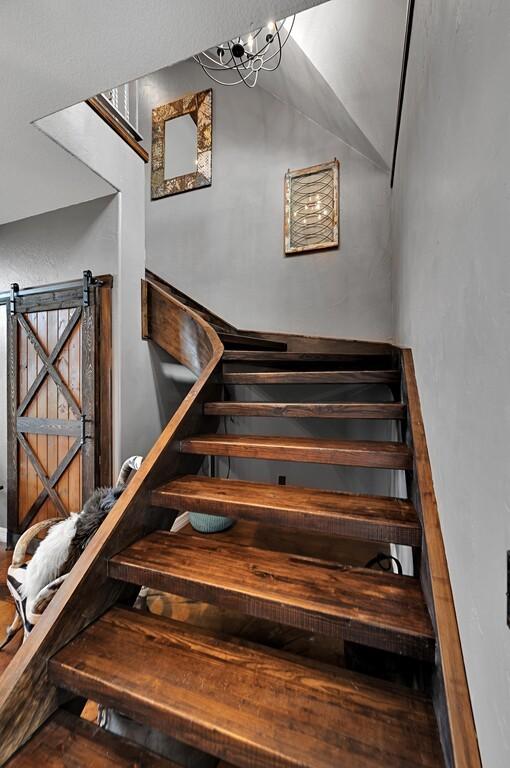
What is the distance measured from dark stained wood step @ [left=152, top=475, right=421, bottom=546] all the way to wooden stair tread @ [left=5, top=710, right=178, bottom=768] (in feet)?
1.96

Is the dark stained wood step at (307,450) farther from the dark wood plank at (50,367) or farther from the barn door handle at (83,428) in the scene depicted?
the dark wood plank at (50,367)

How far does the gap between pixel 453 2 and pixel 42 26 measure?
1330 mm

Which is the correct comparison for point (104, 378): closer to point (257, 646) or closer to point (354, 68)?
point (257, 646)

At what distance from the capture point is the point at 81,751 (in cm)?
81

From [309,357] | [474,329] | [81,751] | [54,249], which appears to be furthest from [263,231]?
[81,751]

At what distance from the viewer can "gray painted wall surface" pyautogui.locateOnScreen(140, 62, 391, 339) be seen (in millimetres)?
3176

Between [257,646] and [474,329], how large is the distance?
0.96 m

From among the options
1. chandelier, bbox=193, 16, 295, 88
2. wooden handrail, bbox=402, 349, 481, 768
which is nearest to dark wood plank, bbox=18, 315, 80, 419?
wooden handrail, bbox=402, 349, 481, 768

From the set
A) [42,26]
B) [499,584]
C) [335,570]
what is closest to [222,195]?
[42,26]

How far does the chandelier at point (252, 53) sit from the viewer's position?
2.44 m

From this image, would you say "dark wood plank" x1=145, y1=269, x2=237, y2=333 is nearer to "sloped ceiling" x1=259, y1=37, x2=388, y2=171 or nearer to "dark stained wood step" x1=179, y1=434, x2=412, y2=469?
"dark stained wood step" x1=179, y1=434, x2=412, y2=469

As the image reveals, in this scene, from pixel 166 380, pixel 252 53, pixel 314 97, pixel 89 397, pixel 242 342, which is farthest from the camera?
pixel 252 53

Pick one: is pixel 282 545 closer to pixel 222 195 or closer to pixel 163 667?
pixel 163 667

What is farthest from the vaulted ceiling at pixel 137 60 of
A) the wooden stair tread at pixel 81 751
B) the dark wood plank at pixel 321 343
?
the wooden stair tread at pixel 81 751
